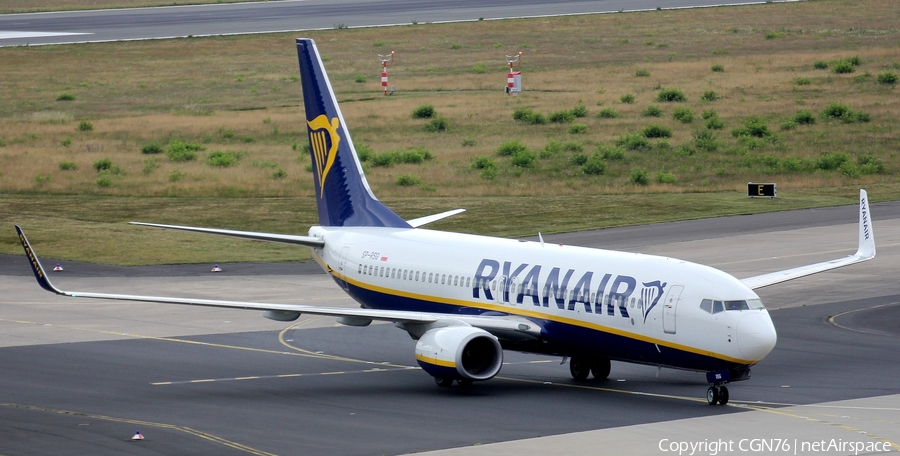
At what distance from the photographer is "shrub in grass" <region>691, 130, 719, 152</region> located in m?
89.7

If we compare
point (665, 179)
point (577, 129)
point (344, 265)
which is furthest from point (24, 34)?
point (344, 265)

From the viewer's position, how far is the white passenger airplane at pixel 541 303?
102ft

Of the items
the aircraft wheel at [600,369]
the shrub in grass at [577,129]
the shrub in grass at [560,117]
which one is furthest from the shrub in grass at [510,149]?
the aircraft wheel at [600,369]

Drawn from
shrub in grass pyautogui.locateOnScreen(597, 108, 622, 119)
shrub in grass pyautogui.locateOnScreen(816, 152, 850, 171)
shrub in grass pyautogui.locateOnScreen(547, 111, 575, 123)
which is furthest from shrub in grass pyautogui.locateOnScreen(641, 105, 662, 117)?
shrub in grass pyautogui.locateOnScreen(816, 152, 850, 171)

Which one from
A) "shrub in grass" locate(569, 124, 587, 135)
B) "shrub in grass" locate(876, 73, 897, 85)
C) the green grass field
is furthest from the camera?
"shrub in grass" locate(876, 73, 897, 85)

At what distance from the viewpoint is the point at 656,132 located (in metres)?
95.1

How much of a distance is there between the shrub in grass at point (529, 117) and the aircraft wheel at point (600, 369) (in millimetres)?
68798

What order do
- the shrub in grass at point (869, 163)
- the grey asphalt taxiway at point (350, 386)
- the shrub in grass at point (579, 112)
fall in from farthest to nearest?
the shrub in grass at point (579, 112) < the shrub in grass at point (869, 163) < the grey asphalt taxiway at point (350, 386)

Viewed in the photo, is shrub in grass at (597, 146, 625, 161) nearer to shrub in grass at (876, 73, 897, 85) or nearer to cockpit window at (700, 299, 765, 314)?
shrub in grass at (876, 73, 897, 85)

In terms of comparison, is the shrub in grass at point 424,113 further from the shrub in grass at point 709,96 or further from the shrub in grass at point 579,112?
the shrub in grass at point 709,96

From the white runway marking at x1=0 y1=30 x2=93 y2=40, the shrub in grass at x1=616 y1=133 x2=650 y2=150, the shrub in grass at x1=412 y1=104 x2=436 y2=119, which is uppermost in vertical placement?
the white runway marking at x1=0 y1=30 x2=93 y2=40

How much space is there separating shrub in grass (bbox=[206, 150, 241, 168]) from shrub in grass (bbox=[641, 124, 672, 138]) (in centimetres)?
3073

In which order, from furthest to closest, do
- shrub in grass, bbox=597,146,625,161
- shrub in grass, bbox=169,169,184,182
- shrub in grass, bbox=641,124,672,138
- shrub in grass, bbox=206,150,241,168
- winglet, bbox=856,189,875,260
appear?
1. shrub in grass, bbox=641,124,672,138
2. shrub in grass, bbox=206,150,241,168
3. shrub in grass, bbox=597,146,625,161
4. shrub in grass, bbox=169,169,184,182
5. winglet, bbox=856,189,875,260

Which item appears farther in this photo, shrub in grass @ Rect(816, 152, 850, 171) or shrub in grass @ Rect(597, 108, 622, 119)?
shrub in grass @ Rect(597, 108, 622, 119)
